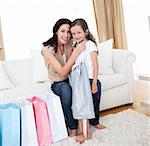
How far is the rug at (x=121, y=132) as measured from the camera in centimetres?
204

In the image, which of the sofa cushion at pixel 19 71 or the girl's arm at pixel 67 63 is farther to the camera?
the sofa cushion at pixel 19 71

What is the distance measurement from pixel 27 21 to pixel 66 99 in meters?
1.99

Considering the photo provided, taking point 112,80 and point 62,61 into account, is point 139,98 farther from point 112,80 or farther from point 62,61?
point 62,61

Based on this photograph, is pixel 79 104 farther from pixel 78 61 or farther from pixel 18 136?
pixel 18 136

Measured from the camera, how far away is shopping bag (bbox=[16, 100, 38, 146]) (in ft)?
6.51

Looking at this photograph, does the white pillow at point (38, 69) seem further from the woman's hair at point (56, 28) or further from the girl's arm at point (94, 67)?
the girl's arm at point (94, 67)

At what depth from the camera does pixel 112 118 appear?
2.56 metres

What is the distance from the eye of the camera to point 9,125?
1935mm

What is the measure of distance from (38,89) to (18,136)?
0.67 meters

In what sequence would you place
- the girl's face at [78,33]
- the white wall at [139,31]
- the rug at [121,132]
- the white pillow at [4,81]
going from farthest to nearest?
1. the white wall at [139,31]
2. the white pillow at [4,81]
3. the girl's face at [78,33]
4. the rug at [121,132]

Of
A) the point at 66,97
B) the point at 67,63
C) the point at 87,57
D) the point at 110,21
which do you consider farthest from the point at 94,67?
the point at 110,21

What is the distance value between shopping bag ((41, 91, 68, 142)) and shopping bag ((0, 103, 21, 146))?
0.92ft

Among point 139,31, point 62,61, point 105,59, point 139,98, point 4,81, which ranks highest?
point 139,31

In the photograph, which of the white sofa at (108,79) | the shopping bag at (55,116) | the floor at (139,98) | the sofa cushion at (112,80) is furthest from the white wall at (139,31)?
the shopping bag at (55,116)
